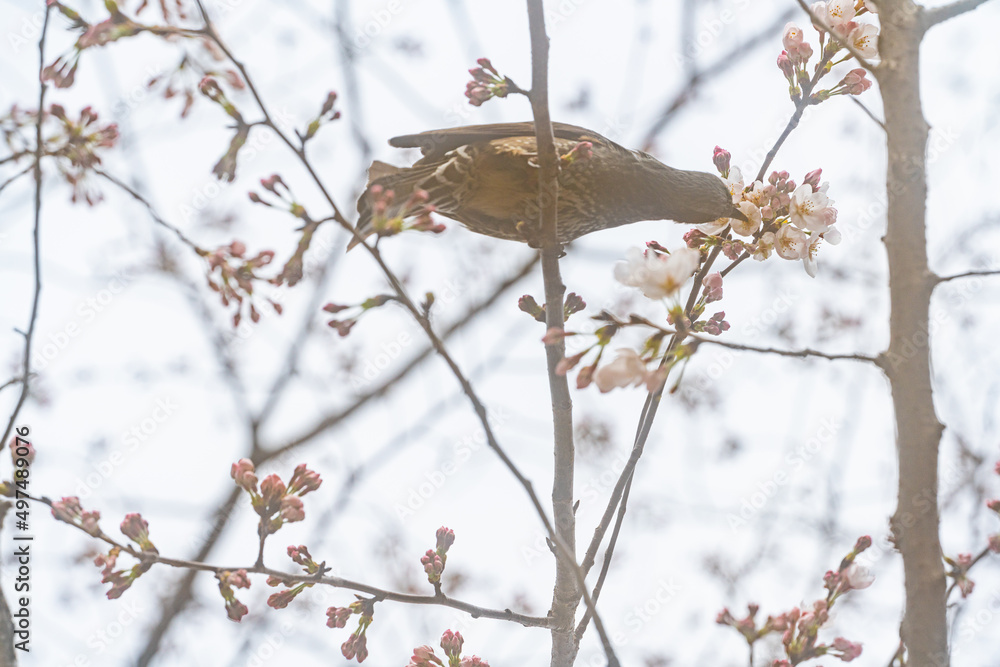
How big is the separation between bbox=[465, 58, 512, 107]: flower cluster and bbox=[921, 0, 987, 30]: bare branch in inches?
37.6

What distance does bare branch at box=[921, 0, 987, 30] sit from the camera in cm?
162

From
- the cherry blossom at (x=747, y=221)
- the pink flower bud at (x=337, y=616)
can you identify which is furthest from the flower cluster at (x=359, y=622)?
the cherry blossom at (x=747, y=221)

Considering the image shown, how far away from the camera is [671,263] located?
1.49 metres

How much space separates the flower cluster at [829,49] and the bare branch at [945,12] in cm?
35

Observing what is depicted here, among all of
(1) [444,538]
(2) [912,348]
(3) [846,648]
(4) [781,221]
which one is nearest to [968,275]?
(2) [912,348]

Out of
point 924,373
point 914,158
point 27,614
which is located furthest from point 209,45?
point 924,373

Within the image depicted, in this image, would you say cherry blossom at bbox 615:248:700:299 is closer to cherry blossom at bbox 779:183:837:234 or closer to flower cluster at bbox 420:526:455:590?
cherry blossom at bbox 779:183:837:234

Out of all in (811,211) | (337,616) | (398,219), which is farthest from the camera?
(811,211)

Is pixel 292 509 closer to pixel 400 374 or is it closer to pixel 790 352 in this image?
pixel 790 352

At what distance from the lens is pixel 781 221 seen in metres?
1.97

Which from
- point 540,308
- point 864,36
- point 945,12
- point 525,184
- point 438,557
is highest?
point 864,36

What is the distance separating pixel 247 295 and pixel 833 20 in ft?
5.61

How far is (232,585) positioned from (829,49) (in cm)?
202

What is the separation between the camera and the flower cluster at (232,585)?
1.68m
